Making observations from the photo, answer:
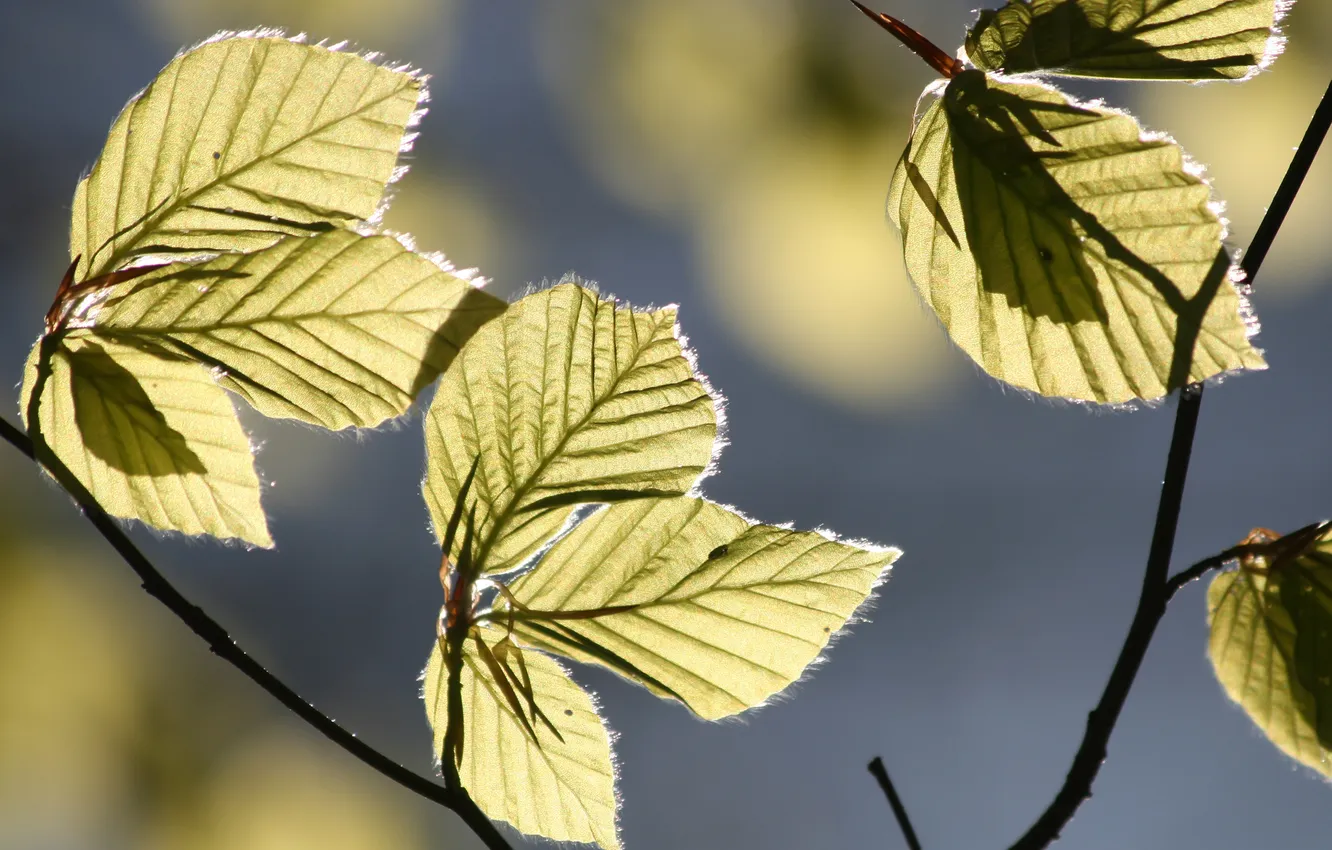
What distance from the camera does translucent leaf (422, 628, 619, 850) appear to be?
43 cm

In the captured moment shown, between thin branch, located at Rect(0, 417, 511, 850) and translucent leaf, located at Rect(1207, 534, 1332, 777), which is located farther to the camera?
translucent leaf, located at Rect(1207, 534, 1332, 777)

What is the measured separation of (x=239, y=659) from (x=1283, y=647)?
0.50 m

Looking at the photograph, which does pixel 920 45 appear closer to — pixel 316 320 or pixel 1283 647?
pixel 316 320

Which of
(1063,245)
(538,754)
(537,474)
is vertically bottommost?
(538,754)

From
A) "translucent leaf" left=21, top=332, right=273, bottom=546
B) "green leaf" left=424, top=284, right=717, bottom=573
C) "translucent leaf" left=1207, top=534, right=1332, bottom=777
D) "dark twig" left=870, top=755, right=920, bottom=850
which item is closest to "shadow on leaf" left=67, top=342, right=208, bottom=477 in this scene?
"translucent leaf" left=21, top=332, right=273, bottom=546

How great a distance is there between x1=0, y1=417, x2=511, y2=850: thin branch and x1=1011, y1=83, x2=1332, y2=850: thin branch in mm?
210

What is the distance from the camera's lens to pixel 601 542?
1.39 ft

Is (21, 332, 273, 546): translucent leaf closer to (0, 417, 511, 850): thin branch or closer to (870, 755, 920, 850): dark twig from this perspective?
(0, 417, 511, 850): thin branch

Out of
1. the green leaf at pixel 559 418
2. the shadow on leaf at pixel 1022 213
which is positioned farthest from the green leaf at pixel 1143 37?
the green leaf at pixel 559 418

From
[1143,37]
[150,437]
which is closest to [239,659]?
[150,437]

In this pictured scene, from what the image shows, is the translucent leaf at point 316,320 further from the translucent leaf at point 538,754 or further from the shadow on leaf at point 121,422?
the translucent leaf at point 538,754

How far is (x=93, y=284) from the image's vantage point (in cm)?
40

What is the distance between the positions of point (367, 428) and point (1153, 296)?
0.31 meters

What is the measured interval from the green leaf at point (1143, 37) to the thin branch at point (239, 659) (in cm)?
35
